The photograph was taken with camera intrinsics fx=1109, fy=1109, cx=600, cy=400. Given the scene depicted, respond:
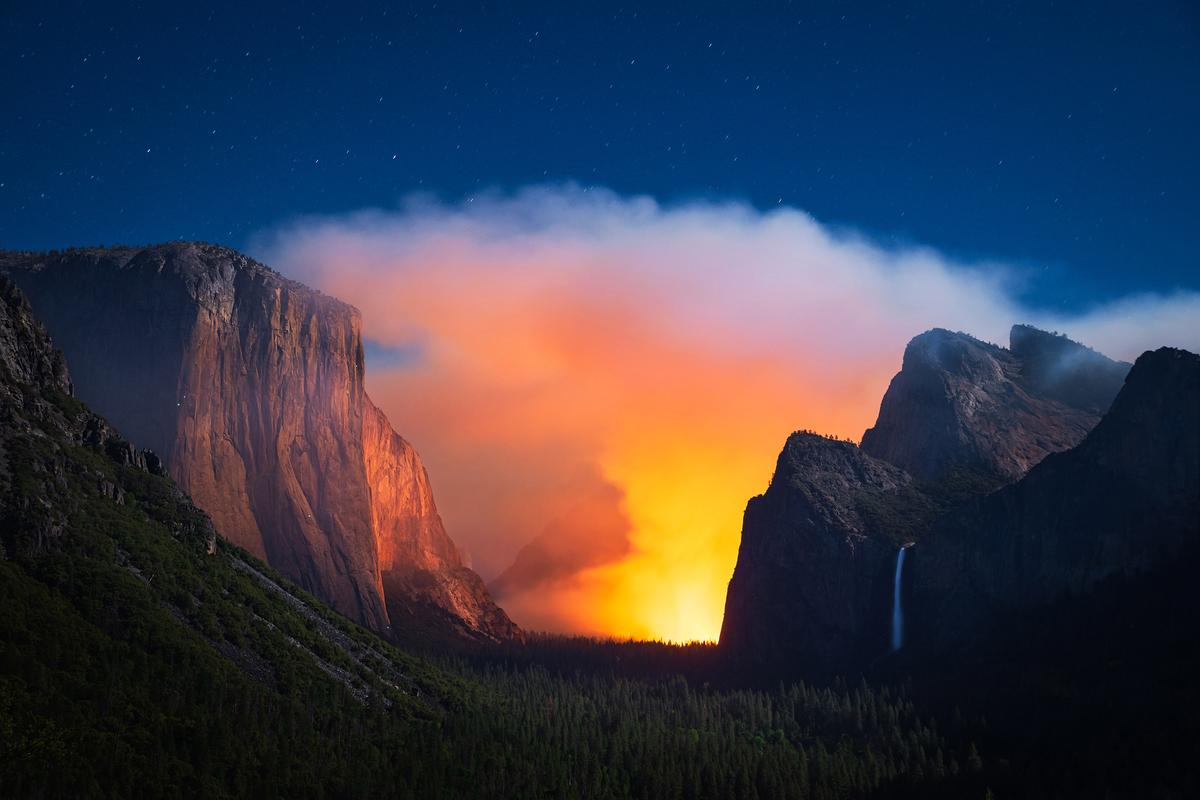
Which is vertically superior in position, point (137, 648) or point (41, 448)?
point (41, 448)

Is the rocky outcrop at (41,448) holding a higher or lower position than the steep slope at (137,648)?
higher

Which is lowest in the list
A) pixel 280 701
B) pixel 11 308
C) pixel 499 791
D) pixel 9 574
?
pixel 499 791

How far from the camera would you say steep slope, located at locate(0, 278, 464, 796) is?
108 meters

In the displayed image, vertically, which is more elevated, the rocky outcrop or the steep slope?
the rocky outcrop

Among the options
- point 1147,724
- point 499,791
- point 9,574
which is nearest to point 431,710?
point 499,791

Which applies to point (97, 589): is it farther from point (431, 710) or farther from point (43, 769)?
point (431, 710)

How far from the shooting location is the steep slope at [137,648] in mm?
108500

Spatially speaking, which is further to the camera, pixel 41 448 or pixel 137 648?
pixel 41 448

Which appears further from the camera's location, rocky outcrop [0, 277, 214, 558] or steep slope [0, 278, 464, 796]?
rocky outcrop [0, 277, 214, 558]

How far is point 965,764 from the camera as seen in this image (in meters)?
175

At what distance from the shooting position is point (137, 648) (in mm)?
129375

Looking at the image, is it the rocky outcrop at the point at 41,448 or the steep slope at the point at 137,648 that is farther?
the rocky outcrop at the point at 41,448

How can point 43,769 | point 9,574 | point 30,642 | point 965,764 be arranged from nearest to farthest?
point 43,769
point 30,642
point 9,574
point 965,764

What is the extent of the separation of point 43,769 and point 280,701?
45763 mm
